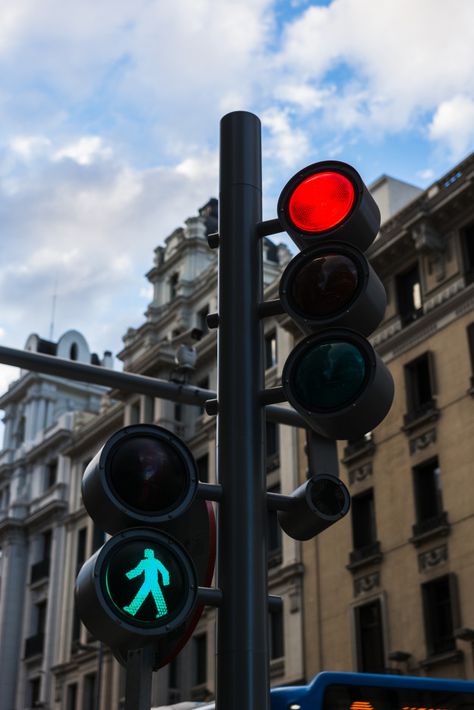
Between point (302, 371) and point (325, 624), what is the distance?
28407mm

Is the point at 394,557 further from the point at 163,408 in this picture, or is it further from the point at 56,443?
the point at 56,443

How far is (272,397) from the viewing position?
15.2 feet

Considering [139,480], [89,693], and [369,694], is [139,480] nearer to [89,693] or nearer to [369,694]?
[369,694]

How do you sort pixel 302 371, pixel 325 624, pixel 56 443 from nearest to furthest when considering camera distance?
pixel 302 371, pixel 325 624, pixel 56 443

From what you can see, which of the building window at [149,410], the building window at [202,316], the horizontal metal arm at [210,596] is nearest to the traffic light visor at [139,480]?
the horizontal metal arm at [210,596]

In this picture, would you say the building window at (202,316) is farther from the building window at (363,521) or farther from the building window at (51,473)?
the building window at (363,521)

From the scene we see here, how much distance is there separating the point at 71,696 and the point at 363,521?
20.8m

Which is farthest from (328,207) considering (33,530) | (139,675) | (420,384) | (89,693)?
(33,530)

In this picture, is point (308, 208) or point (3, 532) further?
point (3, 532)

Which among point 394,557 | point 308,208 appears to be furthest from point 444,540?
point 308,208

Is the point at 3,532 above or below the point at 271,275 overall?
below

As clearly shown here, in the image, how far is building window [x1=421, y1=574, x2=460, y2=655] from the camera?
87.2 ft

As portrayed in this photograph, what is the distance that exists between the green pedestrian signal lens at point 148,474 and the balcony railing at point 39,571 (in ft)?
158

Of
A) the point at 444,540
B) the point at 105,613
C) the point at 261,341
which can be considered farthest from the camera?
the point at 444,540
